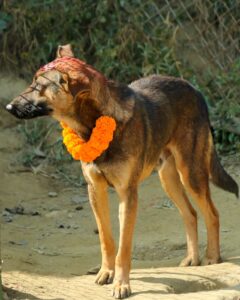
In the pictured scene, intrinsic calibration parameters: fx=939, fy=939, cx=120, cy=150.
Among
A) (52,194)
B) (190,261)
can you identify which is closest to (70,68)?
(190,261)

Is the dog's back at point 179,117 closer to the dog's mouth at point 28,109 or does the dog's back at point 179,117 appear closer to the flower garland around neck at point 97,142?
the flower garland around neck at point 97,142

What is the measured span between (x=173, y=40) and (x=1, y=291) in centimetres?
707

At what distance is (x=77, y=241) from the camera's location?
9.71m

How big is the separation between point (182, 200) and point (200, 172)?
424 mm

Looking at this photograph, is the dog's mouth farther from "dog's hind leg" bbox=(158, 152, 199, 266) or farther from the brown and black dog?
"dog's hind leg" bbox=(158, 152, 199, 266)

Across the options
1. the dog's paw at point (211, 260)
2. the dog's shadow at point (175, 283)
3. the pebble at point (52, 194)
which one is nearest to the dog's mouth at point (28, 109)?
the dog's shadow at point (175, 283)

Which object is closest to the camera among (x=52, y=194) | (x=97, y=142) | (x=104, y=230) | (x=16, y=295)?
(x=16, y=295)

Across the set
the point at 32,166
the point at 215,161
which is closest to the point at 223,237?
the point at 215,161

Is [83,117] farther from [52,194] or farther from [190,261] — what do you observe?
[52,194]

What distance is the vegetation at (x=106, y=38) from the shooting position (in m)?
12.6

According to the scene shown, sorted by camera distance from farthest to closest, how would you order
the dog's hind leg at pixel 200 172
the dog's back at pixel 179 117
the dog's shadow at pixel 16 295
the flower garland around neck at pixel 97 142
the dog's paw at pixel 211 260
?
the dog's paw at pixel 211 260 < the dog's hind leg at pixel 200 172 < the dog's back at pixel 179 117 < the flower garland around neck at pixel 97 142 < the dog's shadow at pixel 16 295

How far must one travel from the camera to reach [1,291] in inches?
247

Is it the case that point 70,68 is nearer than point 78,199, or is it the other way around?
point 70,68

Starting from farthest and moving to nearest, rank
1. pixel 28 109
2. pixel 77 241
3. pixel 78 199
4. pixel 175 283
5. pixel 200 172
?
pixel 78 199 < pixel 77 241 < pixel 200 172 < pixel 175 283 < pixel 28 109
